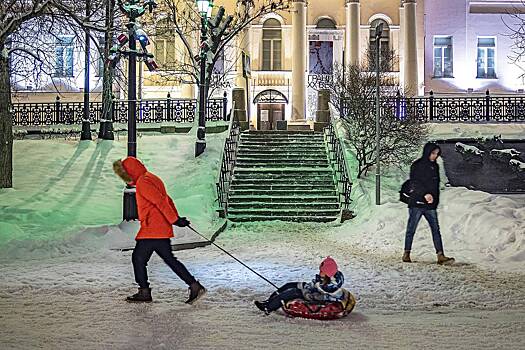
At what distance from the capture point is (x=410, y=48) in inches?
1435

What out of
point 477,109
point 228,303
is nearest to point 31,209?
point 228,303

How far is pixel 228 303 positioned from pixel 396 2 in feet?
112

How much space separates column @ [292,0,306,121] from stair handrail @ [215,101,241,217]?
11.1 metres

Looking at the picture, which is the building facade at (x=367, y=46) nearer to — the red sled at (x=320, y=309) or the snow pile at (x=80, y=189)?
the snow pile at (x=80, y=189)

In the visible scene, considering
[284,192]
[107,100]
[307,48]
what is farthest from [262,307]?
[307,48]

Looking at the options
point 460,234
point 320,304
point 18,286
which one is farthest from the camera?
point 460,234

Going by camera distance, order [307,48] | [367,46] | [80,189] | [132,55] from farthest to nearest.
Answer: [307,48] → [367,46] → [80,189] → [132,55]

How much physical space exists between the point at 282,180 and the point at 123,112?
12.3 m

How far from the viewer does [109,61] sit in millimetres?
14758

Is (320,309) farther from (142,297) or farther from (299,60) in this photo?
(299,60)

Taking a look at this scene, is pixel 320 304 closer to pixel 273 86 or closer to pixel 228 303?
pixel 228 303

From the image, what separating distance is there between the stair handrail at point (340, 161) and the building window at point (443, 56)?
16.2m

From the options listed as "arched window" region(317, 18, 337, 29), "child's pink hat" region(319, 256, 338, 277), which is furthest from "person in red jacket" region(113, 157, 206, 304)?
"arched window" region(317, 18, 337, 29)

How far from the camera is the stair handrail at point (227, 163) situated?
18.2 metres
